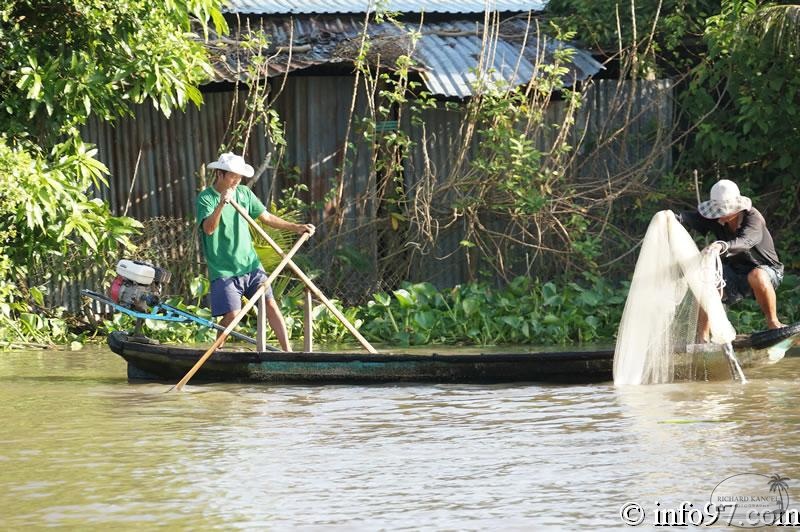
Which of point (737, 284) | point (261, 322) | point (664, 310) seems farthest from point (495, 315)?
point (664, 310)

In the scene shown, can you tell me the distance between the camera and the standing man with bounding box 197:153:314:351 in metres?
9.05

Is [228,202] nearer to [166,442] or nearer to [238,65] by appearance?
[166,442]

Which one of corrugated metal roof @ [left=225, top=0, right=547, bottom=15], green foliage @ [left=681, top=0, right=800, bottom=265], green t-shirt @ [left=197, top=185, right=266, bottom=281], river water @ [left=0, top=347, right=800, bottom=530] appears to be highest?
corrugated metal roof @ [left=225, top=0, right=547, bottom=15]

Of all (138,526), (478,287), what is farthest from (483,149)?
(138,526)

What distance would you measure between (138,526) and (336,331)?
6.69 meters

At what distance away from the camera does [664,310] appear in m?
8.51

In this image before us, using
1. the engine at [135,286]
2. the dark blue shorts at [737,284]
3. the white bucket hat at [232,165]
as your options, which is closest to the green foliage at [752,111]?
the dark blue shorts at [737,284]

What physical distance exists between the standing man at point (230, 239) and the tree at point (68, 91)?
6.32ft

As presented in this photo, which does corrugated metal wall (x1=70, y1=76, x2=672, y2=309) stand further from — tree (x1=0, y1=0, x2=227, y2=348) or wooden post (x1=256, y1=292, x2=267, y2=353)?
wooden post (x1=256, y1=292, x2=267, y2=353)

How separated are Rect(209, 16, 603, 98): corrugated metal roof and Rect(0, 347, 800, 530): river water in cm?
427

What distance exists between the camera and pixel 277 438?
22.8 ft

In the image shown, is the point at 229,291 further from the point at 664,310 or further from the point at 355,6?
the point at 355,6

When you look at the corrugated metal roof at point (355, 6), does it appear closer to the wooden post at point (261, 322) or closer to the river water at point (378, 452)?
the wooden post at point (261, 322)

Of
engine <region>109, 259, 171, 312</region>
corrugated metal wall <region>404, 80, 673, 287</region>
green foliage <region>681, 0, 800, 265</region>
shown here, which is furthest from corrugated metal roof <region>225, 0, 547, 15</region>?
engine <region>109, 259, 171, 312</region>
